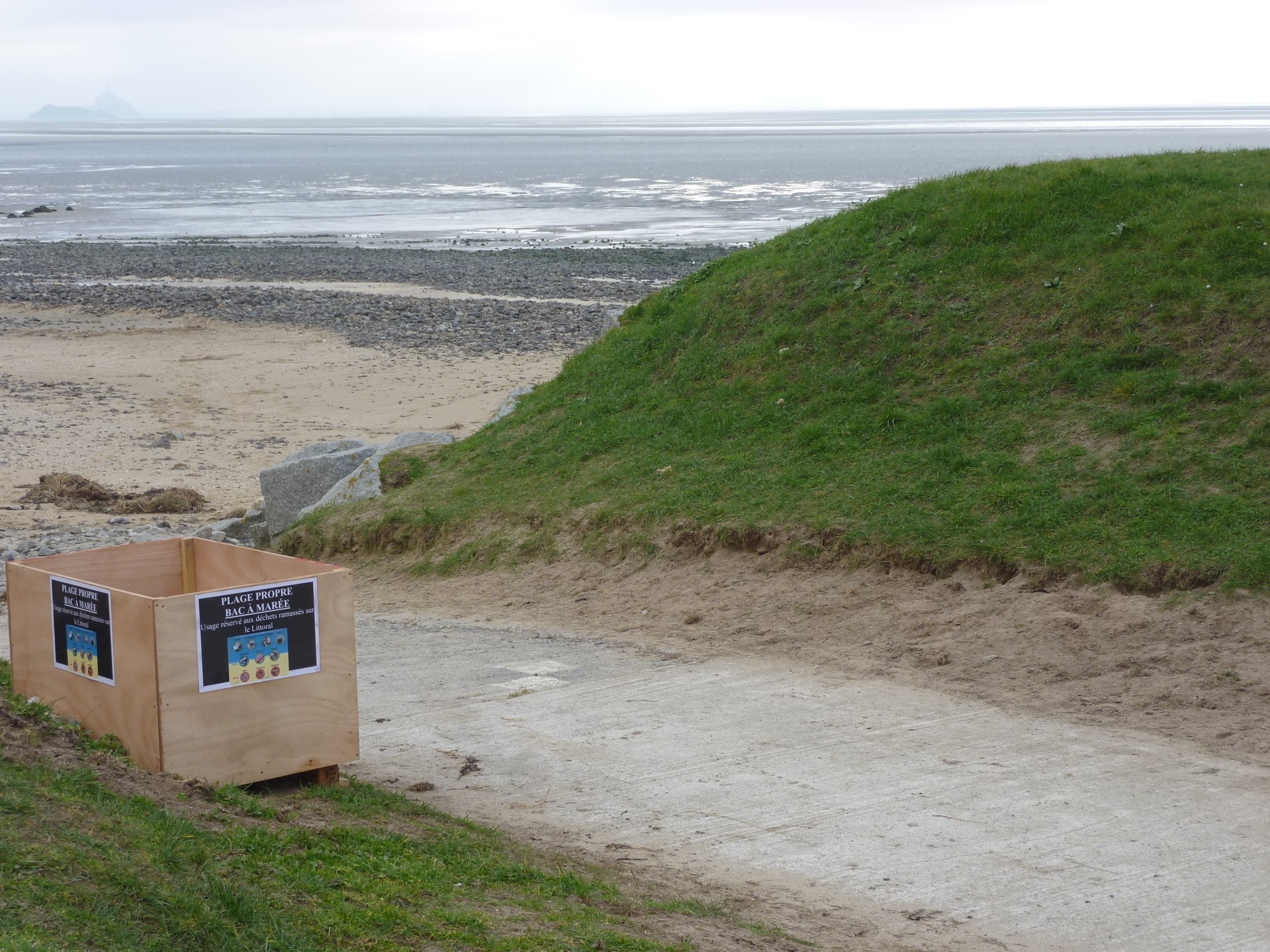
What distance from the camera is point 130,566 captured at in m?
7.75

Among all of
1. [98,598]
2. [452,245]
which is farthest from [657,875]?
[452,245]

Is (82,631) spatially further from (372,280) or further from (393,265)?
(393,265)

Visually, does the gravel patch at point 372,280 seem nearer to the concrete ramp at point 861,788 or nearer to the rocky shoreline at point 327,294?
the rocky shoreline at point 327,294

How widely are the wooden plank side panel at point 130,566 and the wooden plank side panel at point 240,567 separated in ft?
0.48

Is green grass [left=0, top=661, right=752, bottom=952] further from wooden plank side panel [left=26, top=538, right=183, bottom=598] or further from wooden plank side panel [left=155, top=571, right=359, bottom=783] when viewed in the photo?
wooden plank side panel [left=26, top=538, right=183, bottom=598]

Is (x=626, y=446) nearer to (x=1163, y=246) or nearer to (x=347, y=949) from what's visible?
(x=1163, y=246)

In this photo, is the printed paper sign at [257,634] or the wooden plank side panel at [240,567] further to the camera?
the wooden plank side panel at [240,567]

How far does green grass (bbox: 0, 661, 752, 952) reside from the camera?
451 centimetres

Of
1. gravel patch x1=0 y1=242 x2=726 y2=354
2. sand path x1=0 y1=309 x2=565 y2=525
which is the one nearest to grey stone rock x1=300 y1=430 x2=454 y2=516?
sand path x1=0 y1=309 x2=565 y2=525

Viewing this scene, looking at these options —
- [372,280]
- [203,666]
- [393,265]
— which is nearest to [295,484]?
[203,666]

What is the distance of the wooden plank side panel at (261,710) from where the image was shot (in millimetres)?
6449

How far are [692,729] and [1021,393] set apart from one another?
565 centimetres

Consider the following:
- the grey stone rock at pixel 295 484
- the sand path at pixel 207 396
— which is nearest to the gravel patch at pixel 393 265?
the sand path at pixel 207 396

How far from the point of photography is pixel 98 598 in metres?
6.74
